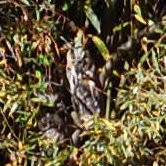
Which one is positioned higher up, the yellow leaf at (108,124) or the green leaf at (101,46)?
the green leaf at (101,46)

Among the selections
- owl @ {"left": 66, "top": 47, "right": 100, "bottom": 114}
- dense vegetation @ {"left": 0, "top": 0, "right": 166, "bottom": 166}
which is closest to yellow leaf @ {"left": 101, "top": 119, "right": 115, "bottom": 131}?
dense vegetation @ {"left": 0, "top": 0, "right": 166, "bottom": 166}

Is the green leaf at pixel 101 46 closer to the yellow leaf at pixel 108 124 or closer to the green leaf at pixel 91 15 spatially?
the green leaf at pixel 91 15

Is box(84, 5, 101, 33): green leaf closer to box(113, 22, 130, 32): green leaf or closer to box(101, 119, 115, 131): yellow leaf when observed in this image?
box(113, 22, 130, 32): green leaf

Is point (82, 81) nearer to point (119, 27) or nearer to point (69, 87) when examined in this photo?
point (69, 87)

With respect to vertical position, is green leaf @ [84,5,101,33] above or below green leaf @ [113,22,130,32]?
above

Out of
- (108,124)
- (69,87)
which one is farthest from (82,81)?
(108,124)

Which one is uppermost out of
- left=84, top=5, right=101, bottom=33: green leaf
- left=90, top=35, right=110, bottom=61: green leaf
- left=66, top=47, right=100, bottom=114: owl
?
left=84, top=5, right=101, bottom=33: green leaf

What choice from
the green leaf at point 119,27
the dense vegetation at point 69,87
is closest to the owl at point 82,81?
the dense vegetation at point 69,87
